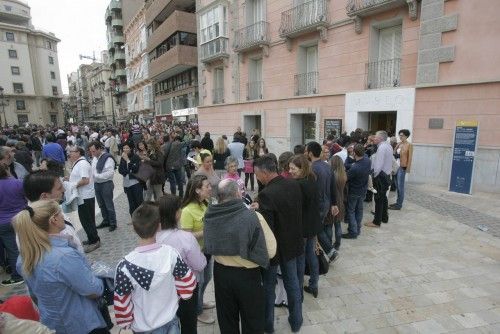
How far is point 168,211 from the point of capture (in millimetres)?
2412

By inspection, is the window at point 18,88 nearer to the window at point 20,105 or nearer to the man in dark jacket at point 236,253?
the window at point 20,105

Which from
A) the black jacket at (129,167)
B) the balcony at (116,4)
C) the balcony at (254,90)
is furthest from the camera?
the balcony at (116,4)

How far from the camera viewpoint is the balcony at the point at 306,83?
42.2 ft

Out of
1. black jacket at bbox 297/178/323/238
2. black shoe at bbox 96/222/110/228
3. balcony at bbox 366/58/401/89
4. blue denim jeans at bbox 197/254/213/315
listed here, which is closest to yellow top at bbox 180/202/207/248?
blue denim jeans at bbox 197/254/213/315

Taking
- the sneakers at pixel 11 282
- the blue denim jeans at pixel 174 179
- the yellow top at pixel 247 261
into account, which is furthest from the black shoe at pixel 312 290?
the blue denim jeans at pixel 174 179

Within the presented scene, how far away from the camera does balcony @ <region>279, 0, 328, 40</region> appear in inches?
457

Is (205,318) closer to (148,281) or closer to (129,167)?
(148,281)

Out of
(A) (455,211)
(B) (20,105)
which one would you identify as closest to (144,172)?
(A) (455,211)

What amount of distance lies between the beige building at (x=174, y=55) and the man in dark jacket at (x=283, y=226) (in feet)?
59.3

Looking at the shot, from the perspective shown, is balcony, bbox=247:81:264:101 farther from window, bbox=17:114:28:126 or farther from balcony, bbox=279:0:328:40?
window, bbox=17:114:28:126

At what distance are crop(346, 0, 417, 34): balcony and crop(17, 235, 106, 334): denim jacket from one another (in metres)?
11.1

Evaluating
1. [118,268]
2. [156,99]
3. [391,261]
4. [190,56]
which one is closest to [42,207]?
[118,268]

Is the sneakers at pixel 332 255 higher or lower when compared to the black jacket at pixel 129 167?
lower

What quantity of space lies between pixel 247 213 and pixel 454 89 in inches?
362
